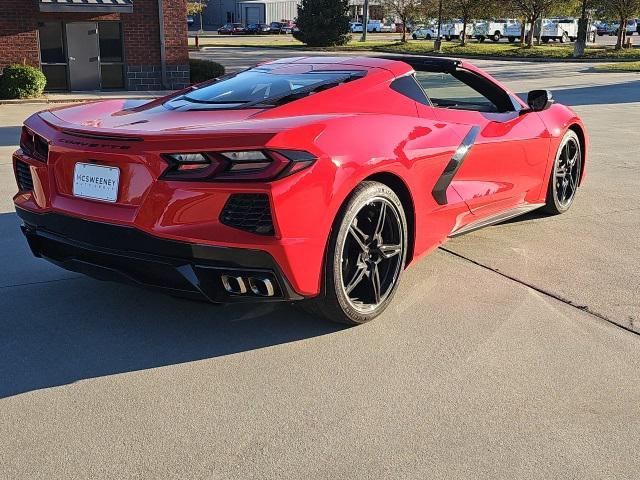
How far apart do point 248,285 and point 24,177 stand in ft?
5.15

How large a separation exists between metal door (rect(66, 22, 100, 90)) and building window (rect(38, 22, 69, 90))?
21 centimetres

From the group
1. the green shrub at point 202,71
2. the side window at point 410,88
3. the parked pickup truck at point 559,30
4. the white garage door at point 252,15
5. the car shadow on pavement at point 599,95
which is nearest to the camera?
the side window at point 410,88

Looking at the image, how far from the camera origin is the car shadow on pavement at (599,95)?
55.7 ft

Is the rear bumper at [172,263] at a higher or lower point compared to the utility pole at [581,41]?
lower

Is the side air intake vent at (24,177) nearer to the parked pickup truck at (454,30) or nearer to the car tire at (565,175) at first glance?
the car tire at (565,175)

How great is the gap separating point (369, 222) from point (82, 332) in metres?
1.67

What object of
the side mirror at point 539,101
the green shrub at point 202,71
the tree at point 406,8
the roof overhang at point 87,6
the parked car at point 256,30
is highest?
the tree at point 406,8

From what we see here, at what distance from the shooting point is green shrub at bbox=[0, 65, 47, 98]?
16.2 meters

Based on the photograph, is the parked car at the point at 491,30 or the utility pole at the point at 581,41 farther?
the parked car at the point at 491,30

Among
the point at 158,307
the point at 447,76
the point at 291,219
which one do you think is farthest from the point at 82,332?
the point at 447,76

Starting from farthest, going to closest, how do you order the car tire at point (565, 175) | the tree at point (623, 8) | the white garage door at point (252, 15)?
the white garage door at point (252, 15) → the tree at point (623, 8) → the car tire at point (565, 175)

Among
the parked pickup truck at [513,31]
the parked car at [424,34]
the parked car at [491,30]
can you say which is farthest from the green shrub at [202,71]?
the parked car at [424,34]

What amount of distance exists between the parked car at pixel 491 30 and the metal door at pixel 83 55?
39058 mm

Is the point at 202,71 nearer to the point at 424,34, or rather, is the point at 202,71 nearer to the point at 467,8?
the point at 467,8
